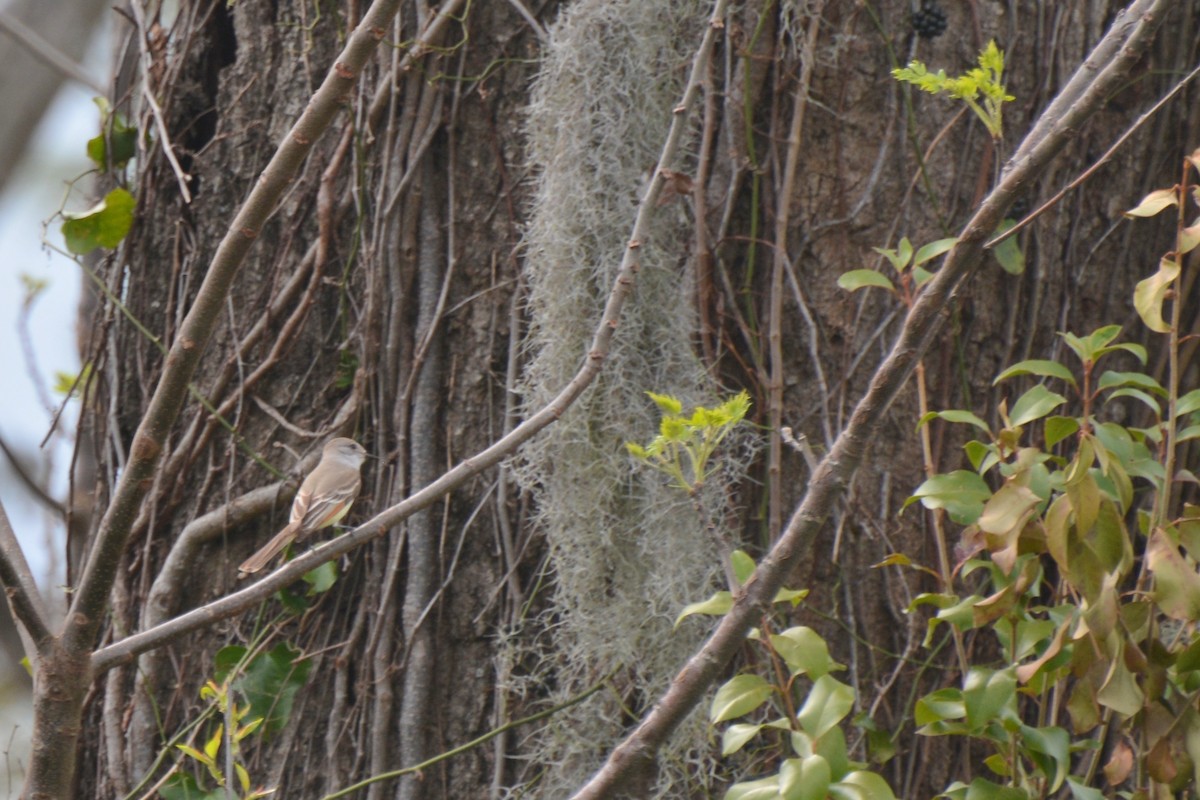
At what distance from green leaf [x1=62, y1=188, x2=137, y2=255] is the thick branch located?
2.13 meters

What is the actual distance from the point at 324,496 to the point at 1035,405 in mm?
1538

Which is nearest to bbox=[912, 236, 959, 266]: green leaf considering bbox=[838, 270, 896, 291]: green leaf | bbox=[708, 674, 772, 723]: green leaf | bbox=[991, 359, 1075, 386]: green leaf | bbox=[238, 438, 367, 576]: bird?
bbox=[838, 270, 896, 291]: green leaf

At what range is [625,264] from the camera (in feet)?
7.26

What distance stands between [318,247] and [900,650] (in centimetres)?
172

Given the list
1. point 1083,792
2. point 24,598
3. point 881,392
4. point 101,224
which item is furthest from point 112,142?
point 1083,792

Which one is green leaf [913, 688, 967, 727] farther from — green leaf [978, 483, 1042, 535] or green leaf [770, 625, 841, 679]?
green leaf [978, 483, 1042, 535]

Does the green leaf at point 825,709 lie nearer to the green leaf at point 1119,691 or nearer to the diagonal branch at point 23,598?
the green leaf at point 1119,691

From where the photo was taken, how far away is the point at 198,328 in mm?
1906

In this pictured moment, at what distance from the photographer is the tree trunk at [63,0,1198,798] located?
9.29 ft

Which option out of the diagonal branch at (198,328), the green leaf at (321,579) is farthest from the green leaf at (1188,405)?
the green leaf at (321,579)

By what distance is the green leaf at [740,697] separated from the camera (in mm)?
2150

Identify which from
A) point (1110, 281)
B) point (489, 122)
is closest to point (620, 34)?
point (489, 122)

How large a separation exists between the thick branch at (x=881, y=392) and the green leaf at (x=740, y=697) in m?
0.39

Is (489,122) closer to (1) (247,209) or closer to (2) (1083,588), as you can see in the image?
(1) (247,209)
